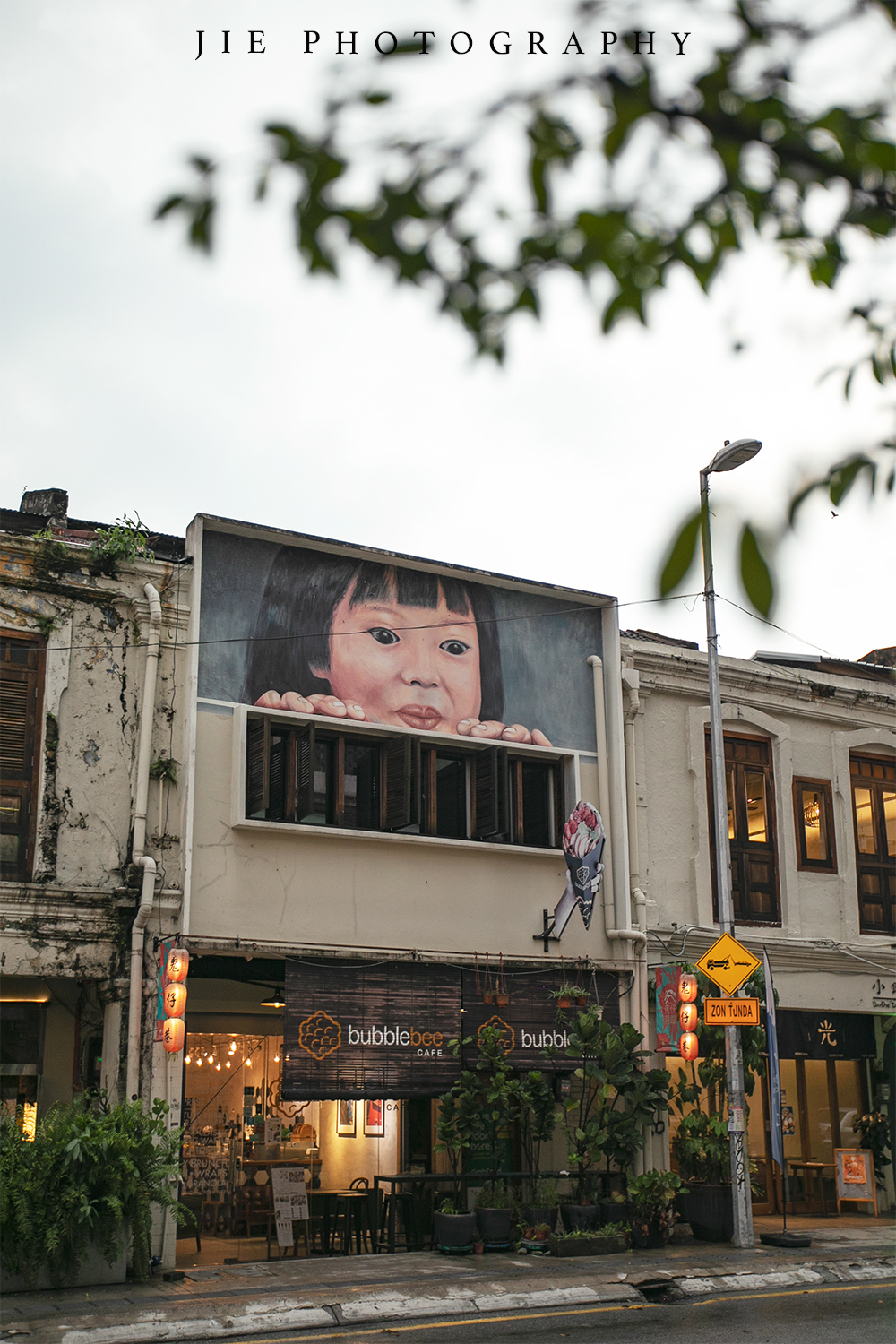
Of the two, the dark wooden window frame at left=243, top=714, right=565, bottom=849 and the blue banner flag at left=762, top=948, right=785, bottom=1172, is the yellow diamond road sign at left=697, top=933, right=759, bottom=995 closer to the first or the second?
the blue banner flag at left=762, top=948, right=785, bottom=1172

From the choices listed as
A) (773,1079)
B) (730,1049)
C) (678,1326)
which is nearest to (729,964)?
(730,1049)

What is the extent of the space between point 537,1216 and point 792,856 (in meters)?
7.20

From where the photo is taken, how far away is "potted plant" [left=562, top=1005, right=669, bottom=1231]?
16219 millimetres

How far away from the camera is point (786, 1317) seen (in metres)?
12.2

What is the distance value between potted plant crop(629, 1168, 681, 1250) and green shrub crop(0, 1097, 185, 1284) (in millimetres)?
5980

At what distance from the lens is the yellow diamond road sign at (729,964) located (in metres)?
15.9

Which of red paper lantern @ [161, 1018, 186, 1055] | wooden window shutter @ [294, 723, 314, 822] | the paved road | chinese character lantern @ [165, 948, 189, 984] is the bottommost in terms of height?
the paved road

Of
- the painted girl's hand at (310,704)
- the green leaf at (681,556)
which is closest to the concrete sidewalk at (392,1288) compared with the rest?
the painted girl's hand at (310,704)

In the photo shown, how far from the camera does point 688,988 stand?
17109mm

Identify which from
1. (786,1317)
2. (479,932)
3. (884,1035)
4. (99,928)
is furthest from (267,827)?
(884,1035)

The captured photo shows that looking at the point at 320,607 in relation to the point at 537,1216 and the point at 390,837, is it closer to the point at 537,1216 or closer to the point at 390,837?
the point at 390,837

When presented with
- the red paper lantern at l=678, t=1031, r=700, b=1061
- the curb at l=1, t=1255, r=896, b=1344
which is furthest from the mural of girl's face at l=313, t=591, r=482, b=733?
the curb at l=1, t=1255, r=896, b=1344

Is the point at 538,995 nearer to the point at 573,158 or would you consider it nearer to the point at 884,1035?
the point at 884,1035

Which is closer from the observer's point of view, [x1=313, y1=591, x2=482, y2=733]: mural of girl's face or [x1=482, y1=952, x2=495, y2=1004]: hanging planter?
[x1=482, y1=952, x2=495, y2=1004]: hanging planter
